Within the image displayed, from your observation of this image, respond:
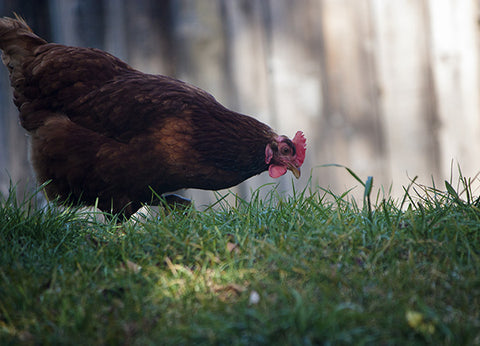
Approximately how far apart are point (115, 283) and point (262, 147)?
1367mm

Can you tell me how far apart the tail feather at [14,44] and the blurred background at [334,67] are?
2.43 feet

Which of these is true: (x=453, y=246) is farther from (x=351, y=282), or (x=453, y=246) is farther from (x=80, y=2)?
(x=80, y=2)

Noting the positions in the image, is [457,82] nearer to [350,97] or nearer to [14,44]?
[350,97]

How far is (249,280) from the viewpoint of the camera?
5.32ft

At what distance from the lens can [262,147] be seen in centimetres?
274

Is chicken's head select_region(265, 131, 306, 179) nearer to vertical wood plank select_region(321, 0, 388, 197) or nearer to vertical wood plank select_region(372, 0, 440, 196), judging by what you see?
vertical wood plank select_region(321, 0, 388, 197)

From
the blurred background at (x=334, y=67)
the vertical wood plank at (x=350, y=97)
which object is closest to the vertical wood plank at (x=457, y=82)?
the blurred background at (x=334, y=67)

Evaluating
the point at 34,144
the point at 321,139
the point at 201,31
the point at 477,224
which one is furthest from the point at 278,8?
the point at 477,224

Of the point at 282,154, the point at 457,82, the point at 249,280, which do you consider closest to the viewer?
the point at 249,280

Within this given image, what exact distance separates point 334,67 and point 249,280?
2270 millimetres

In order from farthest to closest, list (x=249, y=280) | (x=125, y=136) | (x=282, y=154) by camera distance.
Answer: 1. (x=282, y=154)
2. (x=125, y=136)
3. (x=249, y=280)

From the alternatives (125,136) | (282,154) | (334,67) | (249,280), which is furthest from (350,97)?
(249,280)

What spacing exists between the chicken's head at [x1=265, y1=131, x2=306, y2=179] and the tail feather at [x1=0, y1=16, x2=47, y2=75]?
1.63 metres

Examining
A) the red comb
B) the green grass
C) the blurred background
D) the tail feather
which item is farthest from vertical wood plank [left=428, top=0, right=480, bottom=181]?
the tail feather
